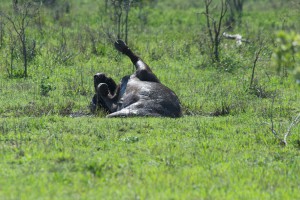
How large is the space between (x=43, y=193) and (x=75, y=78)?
25.5ft

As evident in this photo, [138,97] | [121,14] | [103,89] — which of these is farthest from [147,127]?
[121,14]

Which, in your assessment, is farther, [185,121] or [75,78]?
[75,78]

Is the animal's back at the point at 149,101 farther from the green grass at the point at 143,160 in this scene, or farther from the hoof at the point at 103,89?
the green grass at the point at 143,160

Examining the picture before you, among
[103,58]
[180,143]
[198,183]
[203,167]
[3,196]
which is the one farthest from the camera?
[103,58]

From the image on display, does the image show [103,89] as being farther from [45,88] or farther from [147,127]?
[147,127]

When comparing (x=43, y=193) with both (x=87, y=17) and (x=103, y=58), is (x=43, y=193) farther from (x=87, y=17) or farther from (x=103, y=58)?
(x=87, y=17)

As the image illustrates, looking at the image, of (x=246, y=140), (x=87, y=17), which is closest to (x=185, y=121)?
(x=246, y=140)

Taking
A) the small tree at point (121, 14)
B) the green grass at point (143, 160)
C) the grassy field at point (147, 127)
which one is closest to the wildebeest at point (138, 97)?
the grassy field at point (147, 127)

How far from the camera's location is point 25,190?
6.25 m

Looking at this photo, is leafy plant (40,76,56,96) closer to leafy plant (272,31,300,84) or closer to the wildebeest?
the wildebeest

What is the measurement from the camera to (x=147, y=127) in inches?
367

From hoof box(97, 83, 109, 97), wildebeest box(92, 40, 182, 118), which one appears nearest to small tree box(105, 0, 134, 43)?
wildebeest box(92, 40, 182, 118)

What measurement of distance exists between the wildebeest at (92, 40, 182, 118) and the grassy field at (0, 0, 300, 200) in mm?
394

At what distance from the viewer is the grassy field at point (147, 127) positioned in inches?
260
